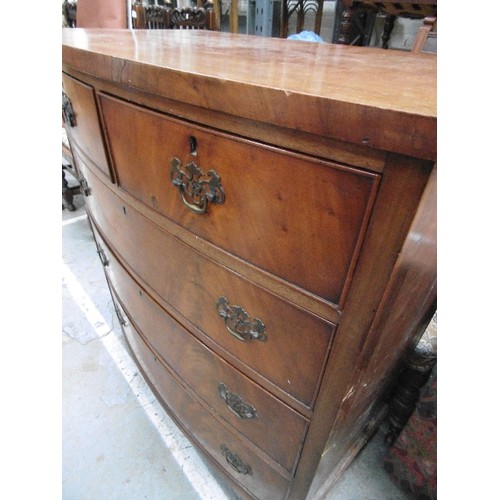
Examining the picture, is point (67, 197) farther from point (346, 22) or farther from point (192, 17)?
point (346, 22)

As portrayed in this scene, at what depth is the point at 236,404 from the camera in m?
→ 0.58

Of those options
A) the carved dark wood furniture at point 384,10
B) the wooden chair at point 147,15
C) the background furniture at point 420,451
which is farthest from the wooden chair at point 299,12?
the background furniture at point 420,451

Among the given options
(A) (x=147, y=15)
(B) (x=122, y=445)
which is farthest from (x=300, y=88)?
(A) (x=147, y=15)

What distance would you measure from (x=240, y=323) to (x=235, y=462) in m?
0.43

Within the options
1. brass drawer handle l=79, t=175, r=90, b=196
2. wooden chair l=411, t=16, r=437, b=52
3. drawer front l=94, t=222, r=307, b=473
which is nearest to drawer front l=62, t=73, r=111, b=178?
brass drawer handle l=79, t=175, r=90, b=196

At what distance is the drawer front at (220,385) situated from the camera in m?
0.52

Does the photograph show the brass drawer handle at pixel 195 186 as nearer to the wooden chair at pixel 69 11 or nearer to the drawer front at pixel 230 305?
the drawer front at pixel 230 305

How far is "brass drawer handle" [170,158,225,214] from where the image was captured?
380 millimetres

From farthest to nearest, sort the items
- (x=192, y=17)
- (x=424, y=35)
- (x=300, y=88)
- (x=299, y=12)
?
(x=299, y=12), (x=192, y=17), (x=424, y=35), (x=300, y=88)

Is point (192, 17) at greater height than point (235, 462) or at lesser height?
greater

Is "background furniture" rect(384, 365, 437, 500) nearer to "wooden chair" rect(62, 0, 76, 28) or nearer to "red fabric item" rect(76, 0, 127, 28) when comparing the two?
"red fabric item" rect(76, 0, 127, 28)

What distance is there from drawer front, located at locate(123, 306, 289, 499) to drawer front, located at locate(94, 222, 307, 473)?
0.19 ft

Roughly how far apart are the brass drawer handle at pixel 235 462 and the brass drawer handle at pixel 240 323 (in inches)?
14.7
